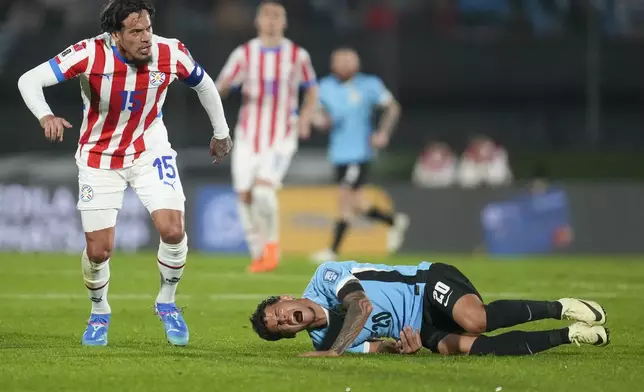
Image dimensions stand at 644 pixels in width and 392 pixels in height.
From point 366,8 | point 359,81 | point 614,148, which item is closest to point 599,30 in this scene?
point 614,148

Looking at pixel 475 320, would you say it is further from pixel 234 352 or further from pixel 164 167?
pixel 164 167

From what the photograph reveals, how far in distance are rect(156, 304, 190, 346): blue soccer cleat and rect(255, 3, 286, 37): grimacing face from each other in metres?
5.99

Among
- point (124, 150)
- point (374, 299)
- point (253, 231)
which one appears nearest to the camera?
point (374, 299)

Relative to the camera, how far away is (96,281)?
8055mm

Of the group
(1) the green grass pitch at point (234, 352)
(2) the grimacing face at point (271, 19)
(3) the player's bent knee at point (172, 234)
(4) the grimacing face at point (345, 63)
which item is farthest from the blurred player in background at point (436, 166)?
(3) the player's bent knee at point (172, 234)

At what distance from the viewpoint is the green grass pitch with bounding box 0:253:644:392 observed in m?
6.35

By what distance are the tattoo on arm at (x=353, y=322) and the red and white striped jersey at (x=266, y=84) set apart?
696cm

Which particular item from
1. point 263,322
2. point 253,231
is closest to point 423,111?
point 253,231

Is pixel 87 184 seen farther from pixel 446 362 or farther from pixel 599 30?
pixel 599 30

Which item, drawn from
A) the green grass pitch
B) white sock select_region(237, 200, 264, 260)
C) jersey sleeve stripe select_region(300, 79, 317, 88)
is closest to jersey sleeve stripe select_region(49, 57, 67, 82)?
the green grass pitch

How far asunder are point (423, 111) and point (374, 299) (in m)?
12.8

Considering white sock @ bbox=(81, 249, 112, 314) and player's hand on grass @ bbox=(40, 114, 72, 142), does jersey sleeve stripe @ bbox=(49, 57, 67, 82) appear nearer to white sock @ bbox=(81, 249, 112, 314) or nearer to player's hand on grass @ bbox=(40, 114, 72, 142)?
player's hand on grass @ bbox=(40, 114, 72, 142)

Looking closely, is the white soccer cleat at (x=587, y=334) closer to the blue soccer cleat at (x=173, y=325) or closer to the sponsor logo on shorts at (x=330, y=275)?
the sponsor logo on shorts at (x=330, y=275)

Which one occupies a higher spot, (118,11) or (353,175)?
(118,11)
